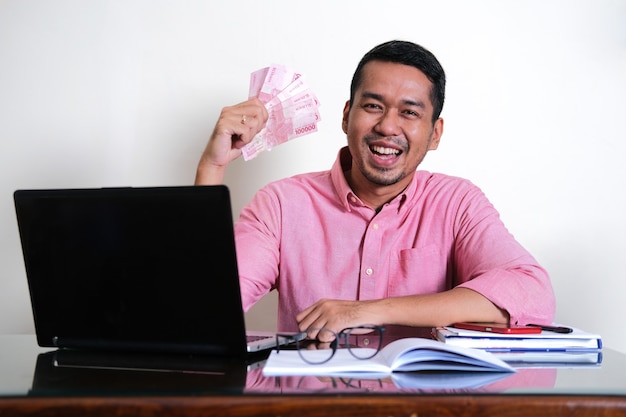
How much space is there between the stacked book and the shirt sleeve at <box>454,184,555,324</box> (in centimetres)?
25

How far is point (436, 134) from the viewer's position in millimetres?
2291

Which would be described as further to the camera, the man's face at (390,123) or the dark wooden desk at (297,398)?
the man's face at (390,123)

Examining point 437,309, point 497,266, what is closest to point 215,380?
point 437,309

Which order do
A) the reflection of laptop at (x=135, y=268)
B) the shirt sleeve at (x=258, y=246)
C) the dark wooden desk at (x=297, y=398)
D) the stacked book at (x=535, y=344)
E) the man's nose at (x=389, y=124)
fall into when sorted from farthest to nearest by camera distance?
the man's nose at (x=389, y=124) → the shirt sleeve at (x=258, y=246) → the stacked book at (x=535, y=344) → the reflection of laptop at (x=135, y=268) → the dark wooden desk at (x=297, y=398)

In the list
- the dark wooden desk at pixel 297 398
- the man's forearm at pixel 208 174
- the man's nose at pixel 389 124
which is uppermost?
the man's nose at pixel 389 124

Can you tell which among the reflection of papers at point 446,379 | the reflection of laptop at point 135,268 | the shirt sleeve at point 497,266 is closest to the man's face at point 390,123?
the shirt sleeve at point 497,266

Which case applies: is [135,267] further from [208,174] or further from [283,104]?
[283,104]

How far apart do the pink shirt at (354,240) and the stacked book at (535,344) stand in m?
0.57

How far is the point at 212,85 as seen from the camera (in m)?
2.54

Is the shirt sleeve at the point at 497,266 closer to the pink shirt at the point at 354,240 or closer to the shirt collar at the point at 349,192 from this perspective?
the pink shirt at the point at 354,240

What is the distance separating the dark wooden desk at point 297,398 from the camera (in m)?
0.92

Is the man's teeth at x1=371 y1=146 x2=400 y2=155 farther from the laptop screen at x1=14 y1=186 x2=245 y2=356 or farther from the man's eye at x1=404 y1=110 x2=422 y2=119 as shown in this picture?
the laptop screen at x1=14 y1=186 x2=245 y2=356

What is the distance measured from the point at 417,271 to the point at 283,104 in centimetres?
65

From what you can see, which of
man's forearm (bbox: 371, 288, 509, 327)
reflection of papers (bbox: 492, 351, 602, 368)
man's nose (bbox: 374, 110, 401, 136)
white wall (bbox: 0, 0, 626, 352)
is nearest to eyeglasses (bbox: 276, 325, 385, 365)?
man's forearm (bbox: 371, 288, 509, 327)
